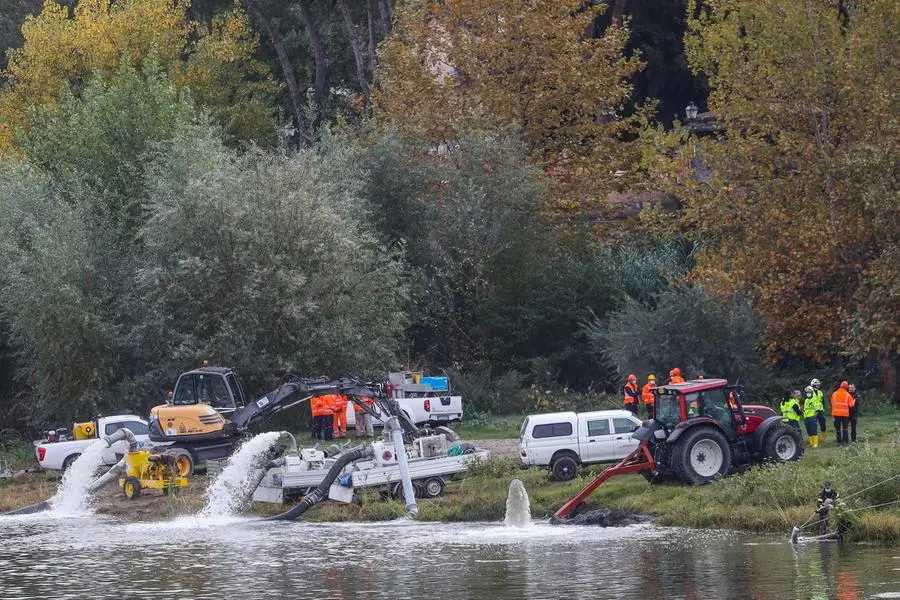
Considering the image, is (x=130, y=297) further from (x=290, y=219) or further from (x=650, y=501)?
(x=650, y=501)

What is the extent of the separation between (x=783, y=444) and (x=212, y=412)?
14.5 metres

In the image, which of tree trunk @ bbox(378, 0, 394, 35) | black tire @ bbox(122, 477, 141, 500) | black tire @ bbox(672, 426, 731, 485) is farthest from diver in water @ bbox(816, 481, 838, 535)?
tree trunk @ bbox(378, 0, 394, 35)

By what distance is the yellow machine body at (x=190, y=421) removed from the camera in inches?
1451

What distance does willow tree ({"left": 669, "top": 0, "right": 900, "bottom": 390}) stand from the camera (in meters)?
41.3

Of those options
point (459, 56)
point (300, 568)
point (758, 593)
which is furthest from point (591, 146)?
point (758, 593)

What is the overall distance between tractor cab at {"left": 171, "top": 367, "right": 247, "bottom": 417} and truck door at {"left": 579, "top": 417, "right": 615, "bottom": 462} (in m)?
10.4

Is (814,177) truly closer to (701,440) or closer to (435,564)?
(701,440)

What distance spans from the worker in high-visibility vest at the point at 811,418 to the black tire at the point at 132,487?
625 inches

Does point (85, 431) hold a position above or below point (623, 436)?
above

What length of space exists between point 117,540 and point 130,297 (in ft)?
53.3

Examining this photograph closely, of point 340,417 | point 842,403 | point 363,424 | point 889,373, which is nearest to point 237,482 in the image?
point 340,417

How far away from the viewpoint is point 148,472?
3578 cm

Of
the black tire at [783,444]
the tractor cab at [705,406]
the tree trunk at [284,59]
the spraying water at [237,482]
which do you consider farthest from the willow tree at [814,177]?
the tree trunk at [284,59]

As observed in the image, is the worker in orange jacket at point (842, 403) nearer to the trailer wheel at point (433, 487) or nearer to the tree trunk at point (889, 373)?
the trailer wheel at point (433, 487)
